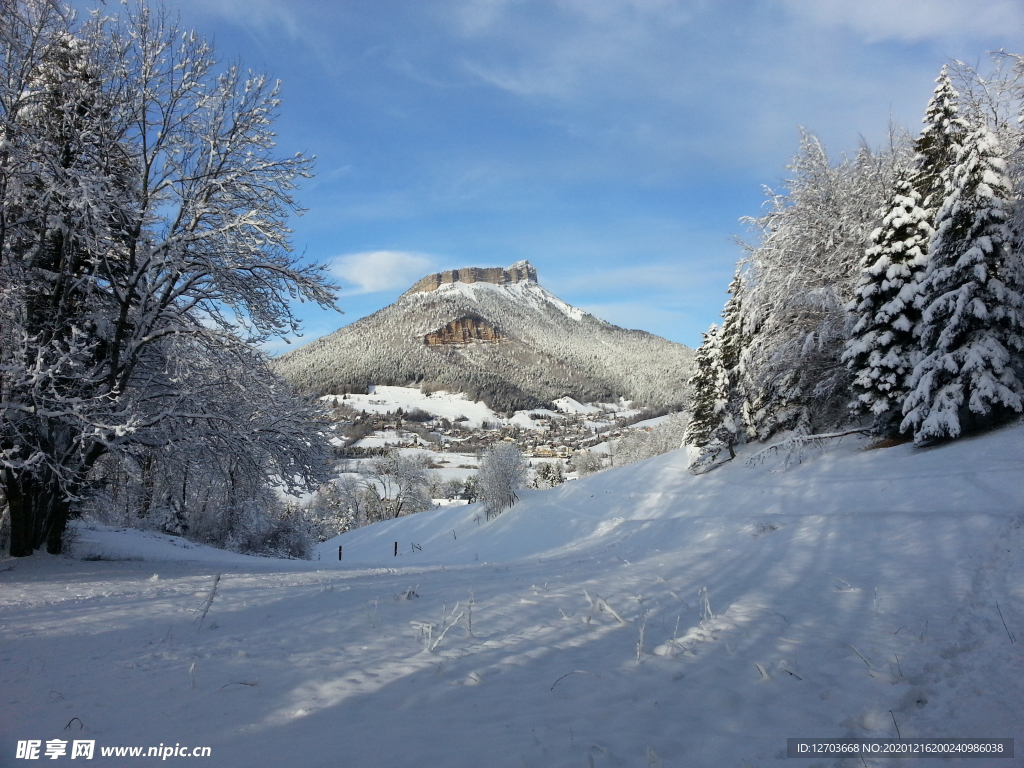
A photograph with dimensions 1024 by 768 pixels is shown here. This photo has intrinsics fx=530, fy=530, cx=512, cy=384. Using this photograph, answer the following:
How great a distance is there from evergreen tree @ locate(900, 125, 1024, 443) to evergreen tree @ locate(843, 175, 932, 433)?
0.66 meters

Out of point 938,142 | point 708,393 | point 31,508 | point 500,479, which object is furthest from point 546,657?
point 500,479

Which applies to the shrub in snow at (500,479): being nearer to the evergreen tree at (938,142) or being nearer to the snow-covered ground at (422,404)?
the evergreen tree at (938,142)

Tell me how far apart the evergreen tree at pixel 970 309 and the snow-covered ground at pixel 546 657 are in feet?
18.2

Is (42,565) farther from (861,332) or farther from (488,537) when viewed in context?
(488,537)

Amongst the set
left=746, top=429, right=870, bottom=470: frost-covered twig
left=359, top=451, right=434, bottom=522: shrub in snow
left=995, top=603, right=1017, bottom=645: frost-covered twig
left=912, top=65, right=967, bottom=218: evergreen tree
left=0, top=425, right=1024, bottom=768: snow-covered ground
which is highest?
left=912, top=65, right=967, bottom=218: evergreen tree

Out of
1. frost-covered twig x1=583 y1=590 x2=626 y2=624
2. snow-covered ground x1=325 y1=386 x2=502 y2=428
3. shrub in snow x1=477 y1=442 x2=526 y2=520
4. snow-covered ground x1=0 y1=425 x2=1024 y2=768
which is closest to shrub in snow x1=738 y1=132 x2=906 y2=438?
snow-covered ground x1=0 y1=425 x2=1024 y2=768

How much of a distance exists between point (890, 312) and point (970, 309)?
79.0 inches

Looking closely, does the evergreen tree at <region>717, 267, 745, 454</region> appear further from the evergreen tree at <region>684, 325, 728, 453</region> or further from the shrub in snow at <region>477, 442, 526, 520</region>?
the shrub in snow at <region>477, 442, 526, 520</region>

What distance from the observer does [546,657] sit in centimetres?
412

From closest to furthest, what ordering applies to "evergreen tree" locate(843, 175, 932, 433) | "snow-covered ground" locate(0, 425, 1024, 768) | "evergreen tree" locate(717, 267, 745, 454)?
"snow-covered ground" locate(0, 425, 1024, 768), "evergreen tree" locate(843, 175, 932, 433), "evergreen tree" locate(717, 267, 745, 454)

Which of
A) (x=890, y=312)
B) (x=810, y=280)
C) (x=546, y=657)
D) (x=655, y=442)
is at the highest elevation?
(x=810, y=280)

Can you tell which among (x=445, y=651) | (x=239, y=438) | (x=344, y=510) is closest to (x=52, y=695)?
(x=445, y=651)

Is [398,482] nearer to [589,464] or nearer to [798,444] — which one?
[589,464]

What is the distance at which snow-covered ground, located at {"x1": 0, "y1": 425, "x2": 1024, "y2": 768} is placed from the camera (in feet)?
9.62
